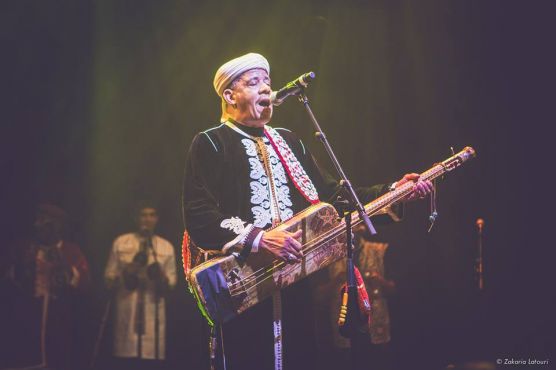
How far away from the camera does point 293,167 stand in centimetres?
362

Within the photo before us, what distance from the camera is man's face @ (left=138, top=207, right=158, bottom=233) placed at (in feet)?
24.5

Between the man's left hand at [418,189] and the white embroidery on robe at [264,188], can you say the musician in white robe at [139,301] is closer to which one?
the white embroidery on robe at [264,188]

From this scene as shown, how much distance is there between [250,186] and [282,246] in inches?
18.0

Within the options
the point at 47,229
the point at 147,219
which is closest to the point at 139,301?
the point at 147,219

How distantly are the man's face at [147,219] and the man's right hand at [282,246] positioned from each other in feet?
15.1

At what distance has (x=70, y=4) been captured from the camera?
22.7 ft

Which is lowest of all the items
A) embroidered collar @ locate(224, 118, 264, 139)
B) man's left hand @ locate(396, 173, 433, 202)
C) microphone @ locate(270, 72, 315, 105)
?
man's left hand @ locate(396, 173, 433, 202)

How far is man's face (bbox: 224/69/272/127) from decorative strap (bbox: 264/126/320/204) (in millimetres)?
133

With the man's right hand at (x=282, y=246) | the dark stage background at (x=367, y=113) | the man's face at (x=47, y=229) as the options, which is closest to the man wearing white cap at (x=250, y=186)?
the man's right hand at (x=282, y=246)

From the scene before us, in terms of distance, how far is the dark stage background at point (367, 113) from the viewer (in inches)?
249

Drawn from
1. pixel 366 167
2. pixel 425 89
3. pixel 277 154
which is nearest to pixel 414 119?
pixel 425 89

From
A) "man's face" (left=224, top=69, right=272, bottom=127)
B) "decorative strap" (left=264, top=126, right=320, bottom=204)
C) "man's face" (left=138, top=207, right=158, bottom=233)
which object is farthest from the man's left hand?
"man's face" (left=138, top=207, right=158, bottom=233)

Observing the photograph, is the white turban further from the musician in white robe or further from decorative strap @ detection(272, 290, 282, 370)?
the musician in white robe

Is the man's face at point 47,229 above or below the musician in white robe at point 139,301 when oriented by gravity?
above
